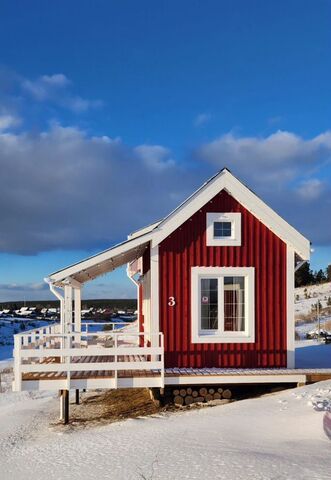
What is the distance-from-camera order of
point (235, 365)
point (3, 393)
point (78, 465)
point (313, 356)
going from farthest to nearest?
1. point (3, 393)
2. point (313, 356)
3. point (235, 365)
4. point (78, 465)

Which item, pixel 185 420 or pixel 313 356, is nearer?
pixel 185 420

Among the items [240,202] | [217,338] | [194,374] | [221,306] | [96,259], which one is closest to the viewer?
[194,374]

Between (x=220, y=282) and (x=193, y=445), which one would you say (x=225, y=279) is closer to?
(x=220, y=282)

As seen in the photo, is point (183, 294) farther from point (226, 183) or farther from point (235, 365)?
point (226, 183)

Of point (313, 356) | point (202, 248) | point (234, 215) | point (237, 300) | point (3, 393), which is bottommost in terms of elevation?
point (3, 393)

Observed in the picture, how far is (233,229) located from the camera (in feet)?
47.8

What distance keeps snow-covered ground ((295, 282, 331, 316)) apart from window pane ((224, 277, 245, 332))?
24276 millimetres

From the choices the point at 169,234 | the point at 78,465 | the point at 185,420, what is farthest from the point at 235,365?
the point at 78,465

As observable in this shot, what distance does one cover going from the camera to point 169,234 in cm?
1430

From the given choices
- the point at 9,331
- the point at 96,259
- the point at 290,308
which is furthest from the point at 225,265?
the point at 9,331

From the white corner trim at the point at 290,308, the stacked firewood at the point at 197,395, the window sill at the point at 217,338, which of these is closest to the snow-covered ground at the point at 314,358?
the white corner trim at the point at 290,308

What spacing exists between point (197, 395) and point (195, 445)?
→ 3946 mm

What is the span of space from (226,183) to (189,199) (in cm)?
111

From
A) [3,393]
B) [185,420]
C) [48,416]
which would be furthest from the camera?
[3,393]
